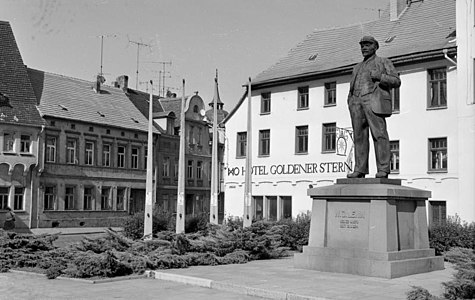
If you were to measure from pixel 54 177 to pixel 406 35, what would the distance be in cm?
2595

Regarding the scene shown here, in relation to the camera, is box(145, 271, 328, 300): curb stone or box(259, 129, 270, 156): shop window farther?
box(259, 129, 270, 156): shop window

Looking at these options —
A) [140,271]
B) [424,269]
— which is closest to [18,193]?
[140,271]

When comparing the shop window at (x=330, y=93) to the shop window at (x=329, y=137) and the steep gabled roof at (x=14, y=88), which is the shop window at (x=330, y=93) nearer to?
the shop window at (x=329, y=137)

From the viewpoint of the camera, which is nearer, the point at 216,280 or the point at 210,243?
the point at 216,280

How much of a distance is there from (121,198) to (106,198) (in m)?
1.75

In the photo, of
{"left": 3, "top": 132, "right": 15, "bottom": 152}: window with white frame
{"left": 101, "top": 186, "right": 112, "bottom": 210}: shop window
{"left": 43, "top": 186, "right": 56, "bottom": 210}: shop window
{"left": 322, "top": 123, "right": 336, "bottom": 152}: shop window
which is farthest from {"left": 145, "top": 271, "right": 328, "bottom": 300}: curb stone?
{"left": 101, "top": 186, "right": 112, "bottom": 210}: shop window

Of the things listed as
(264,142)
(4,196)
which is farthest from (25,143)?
(264,142)

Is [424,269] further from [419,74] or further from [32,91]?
[32,91]

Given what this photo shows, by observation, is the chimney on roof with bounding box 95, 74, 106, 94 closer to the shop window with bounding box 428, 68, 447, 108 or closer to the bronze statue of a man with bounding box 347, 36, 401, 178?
the shop window with bounding box 428, 68, 447, 108

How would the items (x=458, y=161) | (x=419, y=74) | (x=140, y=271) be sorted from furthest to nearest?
(x=419, y=74), (x=458, y=161), (x=140, y=271)

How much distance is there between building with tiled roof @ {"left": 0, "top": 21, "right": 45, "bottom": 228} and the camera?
139ft

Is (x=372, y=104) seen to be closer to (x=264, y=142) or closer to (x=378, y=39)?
(x=378, y=39)

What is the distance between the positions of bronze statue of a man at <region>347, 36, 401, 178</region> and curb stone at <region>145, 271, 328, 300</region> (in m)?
4.61

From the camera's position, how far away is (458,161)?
28.8 m
